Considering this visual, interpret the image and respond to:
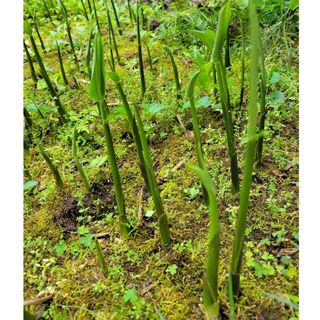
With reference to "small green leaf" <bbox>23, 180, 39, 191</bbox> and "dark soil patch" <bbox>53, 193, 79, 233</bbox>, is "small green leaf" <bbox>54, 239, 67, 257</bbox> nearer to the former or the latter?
"dark soil patch" <bbox>53, 193, 79, 233</bbox>

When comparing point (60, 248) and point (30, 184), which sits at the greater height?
point (30, 184)

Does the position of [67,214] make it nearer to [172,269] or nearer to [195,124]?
[172,269]

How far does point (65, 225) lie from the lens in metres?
1.08

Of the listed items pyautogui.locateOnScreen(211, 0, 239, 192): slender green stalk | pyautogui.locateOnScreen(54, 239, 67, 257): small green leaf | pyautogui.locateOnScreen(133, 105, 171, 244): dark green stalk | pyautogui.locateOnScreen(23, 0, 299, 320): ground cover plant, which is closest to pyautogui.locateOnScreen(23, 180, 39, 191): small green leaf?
pyautogui.locateOnScreen(23, 0, 299, 320): ground cover plant

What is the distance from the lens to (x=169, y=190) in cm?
112

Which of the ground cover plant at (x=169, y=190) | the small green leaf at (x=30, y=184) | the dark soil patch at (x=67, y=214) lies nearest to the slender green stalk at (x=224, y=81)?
the ground cover plant at (x=169, y=190)

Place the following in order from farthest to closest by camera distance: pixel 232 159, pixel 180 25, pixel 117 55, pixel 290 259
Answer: pixel 180 25 < pixel 117 55 < pixel 232 159 < pixel 290 259

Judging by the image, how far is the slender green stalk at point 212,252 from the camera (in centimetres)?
64

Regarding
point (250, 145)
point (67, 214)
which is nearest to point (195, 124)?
point (250, 145)

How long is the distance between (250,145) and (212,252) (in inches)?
8.3
